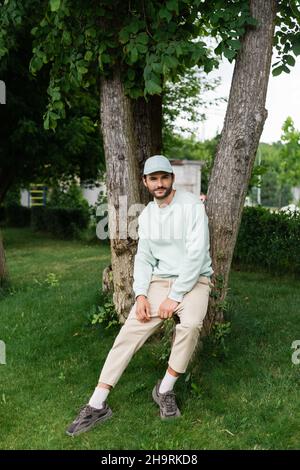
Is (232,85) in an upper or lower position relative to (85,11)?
lower

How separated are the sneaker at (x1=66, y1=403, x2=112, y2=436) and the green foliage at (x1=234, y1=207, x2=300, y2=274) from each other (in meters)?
6.16

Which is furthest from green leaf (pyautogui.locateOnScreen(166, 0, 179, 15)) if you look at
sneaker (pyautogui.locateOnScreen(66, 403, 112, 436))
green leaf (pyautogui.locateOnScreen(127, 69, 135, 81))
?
sneaker (pyautogui.locateOnScreen(66, 403, 112, 436))

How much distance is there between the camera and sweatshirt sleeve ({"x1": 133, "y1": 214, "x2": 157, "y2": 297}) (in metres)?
4.71

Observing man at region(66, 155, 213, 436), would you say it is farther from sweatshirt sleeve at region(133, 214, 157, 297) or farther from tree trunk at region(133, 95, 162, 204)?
tree trunk at region(133, 95, 162, 204)

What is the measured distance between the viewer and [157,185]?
4629 mm

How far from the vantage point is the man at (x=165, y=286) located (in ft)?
14.4

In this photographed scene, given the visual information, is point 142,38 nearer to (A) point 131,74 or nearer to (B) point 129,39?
(B) point 129,39

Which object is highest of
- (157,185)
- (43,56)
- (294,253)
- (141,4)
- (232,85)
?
(141,4)

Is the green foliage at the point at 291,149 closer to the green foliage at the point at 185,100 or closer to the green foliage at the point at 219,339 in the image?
the green foliage at the point at 185,100

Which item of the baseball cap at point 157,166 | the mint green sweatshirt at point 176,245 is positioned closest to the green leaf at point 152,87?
the baseball cap at point 157,166

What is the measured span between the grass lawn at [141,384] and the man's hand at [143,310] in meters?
0.74

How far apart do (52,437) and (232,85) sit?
132 inches

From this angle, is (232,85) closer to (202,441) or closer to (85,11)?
(85,11)

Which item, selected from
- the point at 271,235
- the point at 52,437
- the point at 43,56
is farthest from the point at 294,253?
the point at 52,437
